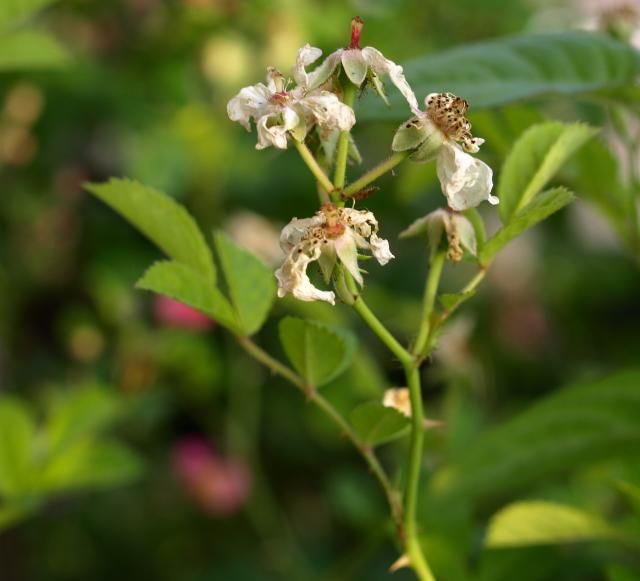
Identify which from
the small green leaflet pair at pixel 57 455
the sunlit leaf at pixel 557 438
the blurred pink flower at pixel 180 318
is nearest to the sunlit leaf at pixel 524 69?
the sunlit leaf at pixel 557 438

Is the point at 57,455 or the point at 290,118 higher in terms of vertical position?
the point at 290,118

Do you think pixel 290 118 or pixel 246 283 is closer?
pixel 290 118

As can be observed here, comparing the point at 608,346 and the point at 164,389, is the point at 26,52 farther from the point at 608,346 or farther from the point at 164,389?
the point at 608,346

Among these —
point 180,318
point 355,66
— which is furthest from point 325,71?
point 180,318

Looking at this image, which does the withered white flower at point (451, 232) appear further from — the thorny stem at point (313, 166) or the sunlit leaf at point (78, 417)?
the sunlit leaf at point (78, 417)

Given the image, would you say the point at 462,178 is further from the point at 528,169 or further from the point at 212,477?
the point at 212,477

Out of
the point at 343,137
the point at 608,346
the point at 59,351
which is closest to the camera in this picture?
the point at 343,137

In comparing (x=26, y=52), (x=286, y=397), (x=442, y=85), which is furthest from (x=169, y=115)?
(x=442, y=85)
